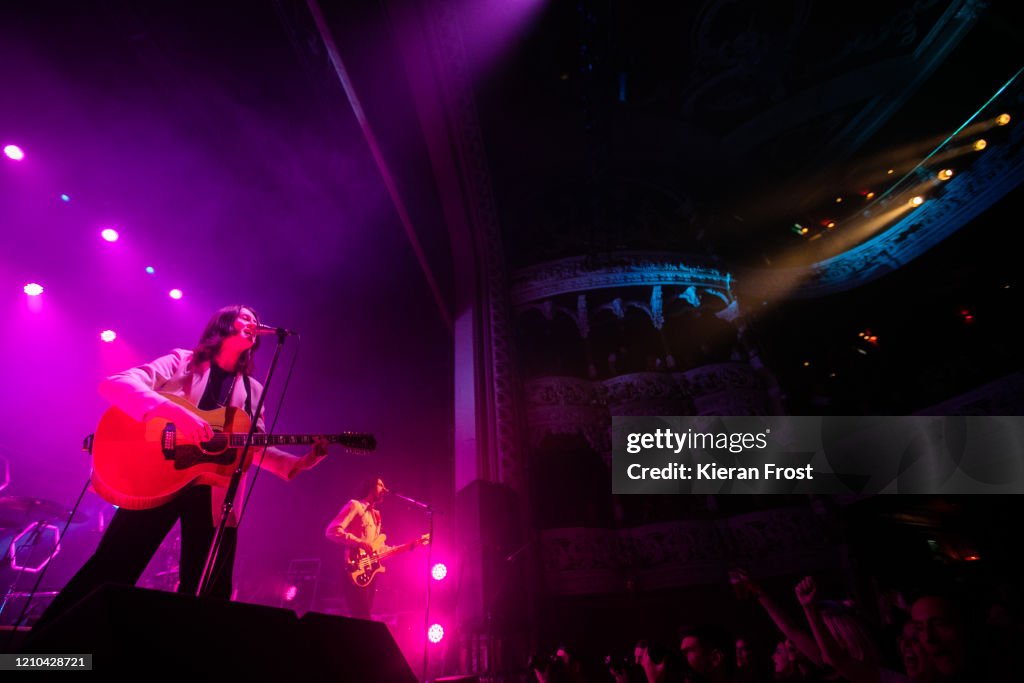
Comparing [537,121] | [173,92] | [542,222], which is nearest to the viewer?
[173,92]

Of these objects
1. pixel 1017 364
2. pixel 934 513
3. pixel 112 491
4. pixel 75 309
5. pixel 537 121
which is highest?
pixel 537 121

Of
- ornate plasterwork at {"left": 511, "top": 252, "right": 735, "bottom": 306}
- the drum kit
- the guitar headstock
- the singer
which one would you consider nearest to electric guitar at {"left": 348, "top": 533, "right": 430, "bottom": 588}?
the guitar headstock

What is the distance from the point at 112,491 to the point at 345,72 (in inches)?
209

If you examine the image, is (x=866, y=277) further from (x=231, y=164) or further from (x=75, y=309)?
(x=75, y=309)

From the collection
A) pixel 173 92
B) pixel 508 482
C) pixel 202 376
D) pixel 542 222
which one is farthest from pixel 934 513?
pixel 173 92

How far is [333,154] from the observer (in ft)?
21.1

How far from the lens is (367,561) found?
6352 mm

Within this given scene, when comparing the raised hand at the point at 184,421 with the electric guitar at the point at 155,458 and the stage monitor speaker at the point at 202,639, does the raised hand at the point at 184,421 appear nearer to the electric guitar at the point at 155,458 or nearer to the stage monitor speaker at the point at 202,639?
the electric guitar at the point at 155,458

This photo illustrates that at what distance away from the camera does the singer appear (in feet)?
7.62

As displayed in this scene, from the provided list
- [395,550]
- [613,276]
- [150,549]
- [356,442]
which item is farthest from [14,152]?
[613,276]

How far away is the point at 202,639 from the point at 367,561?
5.87 metres

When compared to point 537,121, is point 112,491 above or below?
below

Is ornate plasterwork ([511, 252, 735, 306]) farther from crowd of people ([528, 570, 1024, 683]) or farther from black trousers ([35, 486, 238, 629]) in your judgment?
black trousers ([35, 486, 238, 629])
